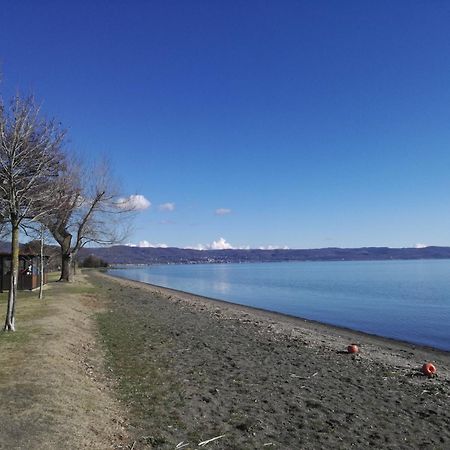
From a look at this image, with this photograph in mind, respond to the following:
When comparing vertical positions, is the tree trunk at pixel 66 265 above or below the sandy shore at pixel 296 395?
above

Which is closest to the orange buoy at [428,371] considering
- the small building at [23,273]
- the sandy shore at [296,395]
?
the sandy shore at [296,395]

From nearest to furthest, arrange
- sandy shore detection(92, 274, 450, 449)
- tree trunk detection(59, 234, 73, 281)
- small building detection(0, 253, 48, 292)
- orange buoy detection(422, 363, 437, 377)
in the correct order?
sandy shore detection(92, 274, 450, 449), orange buoy detection(422, 363, 437, 377), small building detection(0, 253, 48, 292), tree trunk detection(59, 234, 73, 281)

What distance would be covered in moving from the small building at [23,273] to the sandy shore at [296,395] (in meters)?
18.5

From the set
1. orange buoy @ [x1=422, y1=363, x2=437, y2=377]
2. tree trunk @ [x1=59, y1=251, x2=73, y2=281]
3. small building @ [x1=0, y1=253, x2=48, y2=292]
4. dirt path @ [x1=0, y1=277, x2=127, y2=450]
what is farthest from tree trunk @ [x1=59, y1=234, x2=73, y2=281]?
orange buoy @ [x1=422, y1=363, x2=437, y2=377]

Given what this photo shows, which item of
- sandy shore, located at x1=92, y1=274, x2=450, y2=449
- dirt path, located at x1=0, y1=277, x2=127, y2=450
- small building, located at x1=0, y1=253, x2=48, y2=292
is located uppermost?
small building, located at x1=0, y1=253, x2=48, y2=292

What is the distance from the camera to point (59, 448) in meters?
5.89

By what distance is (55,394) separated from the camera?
7.82 meters

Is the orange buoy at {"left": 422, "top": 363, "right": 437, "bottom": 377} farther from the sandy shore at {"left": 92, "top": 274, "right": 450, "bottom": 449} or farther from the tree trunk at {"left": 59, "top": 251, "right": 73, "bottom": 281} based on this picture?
the tree trunk at {"left": 59, "top": 251, "right": 73, "bottom": 281}

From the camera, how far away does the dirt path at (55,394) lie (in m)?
6.23

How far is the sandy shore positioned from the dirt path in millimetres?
791

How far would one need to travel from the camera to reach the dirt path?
6.23 metres

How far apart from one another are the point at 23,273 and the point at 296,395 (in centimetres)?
2806

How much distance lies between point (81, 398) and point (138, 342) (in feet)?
20.7

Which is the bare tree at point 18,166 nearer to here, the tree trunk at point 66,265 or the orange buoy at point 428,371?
the orange buoy at point 428,371
